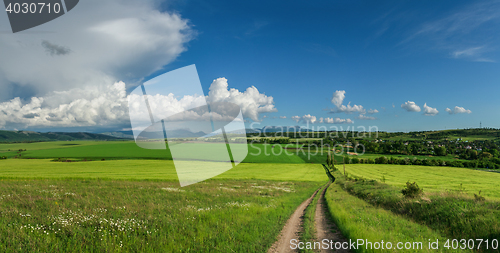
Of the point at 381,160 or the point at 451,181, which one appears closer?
the point at 451,181

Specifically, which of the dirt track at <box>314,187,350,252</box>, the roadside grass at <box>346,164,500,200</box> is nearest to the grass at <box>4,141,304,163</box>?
the roadside grass at <box>346,164,500,200</box>

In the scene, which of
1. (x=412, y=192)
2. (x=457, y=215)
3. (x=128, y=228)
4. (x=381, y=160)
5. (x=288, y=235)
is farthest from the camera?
(x=381, y=160)

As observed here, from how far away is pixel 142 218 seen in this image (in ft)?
29.9

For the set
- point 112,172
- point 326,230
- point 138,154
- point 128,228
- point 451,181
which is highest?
point 128,228

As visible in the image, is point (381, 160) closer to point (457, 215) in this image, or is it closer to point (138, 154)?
point (457, 215)

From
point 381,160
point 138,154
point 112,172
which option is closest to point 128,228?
point 112,172

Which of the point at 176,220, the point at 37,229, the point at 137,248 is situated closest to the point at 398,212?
the point at 176,220

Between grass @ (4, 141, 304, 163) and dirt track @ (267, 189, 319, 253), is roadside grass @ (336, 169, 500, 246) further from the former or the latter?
grass @ (4, 141, 304, 163)

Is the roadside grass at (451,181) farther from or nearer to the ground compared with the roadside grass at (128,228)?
nearer to the ground

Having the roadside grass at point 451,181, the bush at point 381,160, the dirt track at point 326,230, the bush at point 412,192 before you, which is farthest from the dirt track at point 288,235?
the bush at point 381,160

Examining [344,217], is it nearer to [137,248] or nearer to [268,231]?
[268,231]

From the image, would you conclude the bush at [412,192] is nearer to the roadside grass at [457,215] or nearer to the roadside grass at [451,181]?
the roadside grass at [457,215]

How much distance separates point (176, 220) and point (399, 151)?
139641 millimetres

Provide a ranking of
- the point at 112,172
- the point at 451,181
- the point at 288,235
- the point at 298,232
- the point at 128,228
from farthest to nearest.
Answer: the point at 451,181 → the point at 112,172 → the point at 298,232 → the point at 288,235 → the point at 128,228
